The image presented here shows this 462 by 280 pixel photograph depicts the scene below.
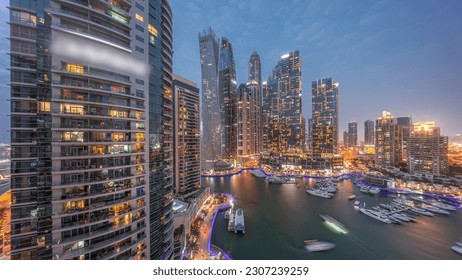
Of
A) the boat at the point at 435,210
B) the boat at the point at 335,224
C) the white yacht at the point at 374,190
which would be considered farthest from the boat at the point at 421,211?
the boat at the point at 335,224

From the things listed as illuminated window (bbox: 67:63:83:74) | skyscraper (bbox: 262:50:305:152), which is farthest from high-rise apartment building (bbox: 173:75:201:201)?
skyscraper (bbox: 262:50:305:152)

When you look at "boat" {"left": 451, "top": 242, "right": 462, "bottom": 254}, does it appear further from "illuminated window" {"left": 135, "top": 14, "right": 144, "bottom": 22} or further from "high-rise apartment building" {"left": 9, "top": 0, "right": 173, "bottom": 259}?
"illuminated window" {"left": 135, "top": 14, "right": 144, "bottom": 22}

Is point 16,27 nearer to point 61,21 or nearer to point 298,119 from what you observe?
point 61,21

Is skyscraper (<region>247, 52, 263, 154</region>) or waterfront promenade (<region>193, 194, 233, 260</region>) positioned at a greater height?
skyscraper (<region>247, 52, 263, 154</region>)

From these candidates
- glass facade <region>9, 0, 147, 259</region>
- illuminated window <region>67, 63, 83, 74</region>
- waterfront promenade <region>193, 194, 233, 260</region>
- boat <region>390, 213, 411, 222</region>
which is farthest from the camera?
boat <region>390, 213, 411, 222</region>

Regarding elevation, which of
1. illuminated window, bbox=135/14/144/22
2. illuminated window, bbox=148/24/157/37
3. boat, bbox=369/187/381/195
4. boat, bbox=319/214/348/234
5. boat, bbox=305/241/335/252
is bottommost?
boat, bbox=369/187/381/195

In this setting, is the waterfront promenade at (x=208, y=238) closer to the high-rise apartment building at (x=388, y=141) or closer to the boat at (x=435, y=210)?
the boat at (x=435, y=210)

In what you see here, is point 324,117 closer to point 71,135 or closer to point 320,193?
point 320,193
